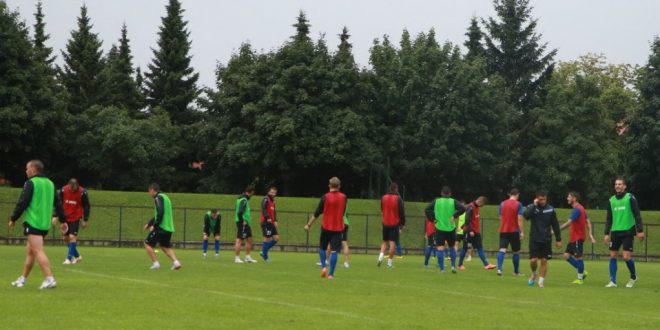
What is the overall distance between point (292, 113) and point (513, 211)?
43.3m

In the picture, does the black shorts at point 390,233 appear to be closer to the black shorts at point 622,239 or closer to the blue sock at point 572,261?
the blue sock at point 572,261

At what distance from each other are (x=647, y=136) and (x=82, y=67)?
4462 cm

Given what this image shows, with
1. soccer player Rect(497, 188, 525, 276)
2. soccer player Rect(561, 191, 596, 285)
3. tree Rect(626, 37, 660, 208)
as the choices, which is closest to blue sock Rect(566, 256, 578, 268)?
soccer player Rect(561, 191, 596, 285)

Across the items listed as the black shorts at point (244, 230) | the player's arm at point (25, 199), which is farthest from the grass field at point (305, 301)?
the black shorts at point (244, 230)

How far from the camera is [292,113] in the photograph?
222 ft

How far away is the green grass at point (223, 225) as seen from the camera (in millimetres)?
49531

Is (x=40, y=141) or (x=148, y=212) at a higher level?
(x=40, y=141)

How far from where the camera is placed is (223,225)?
5081 cm

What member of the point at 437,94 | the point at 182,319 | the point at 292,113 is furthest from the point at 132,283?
the point at 437,94

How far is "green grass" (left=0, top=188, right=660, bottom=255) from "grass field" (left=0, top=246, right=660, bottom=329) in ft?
84.9

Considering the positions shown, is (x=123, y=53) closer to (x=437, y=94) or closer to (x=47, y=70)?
(x=47, y=70)

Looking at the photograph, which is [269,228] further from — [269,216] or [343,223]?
[343,223]

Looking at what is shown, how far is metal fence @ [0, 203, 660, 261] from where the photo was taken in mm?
47344

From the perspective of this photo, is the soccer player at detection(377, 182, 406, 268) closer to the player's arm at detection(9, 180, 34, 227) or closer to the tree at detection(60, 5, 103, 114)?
the player's arm at detection(9, 180, 34, 227)
